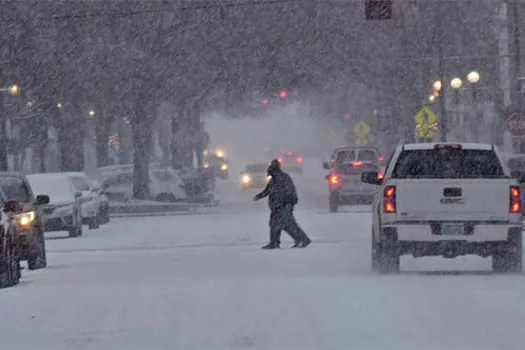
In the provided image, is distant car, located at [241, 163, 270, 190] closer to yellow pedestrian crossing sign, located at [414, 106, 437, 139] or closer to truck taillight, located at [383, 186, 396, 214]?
yellow pedestrian crossing sign, located at [414, 106, 437, 139]

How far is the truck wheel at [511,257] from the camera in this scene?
19.4 meters

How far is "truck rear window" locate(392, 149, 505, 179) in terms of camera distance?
65.1ft

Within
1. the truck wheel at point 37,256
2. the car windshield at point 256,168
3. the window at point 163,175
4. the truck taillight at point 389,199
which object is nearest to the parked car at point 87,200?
the truck wheel at point 37,256

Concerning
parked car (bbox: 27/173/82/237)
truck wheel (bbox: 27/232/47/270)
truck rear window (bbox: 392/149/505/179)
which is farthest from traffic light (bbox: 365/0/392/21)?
truck rear window (bbox: 392/149/505/179)

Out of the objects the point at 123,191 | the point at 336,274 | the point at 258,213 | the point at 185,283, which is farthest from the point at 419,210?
the point at 123,191

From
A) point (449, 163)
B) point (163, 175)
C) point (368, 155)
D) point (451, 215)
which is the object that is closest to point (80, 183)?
point (368, 155)

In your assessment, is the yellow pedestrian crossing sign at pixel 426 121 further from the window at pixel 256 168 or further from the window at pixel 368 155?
the window at pixel 256 168

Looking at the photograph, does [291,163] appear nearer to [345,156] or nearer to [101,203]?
[345,156]

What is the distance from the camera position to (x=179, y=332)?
13133 millimetres

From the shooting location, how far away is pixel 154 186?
5747 centimetres

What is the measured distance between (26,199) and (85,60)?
97.8 feet

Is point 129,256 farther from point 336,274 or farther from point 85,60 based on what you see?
point 85,60

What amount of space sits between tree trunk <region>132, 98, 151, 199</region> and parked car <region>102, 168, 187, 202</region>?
0.33 m

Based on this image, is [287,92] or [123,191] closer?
[123,191]
